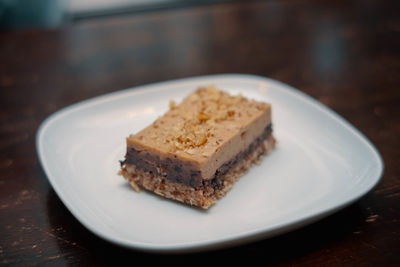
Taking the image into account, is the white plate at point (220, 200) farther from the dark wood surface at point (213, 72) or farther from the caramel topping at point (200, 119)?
the caramel topping at point (200, 119)

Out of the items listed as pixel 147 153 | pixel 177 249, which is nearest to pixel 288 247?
pixel 177 249

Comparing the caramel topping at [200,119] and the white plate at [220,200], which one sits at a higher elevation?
the caramel topping at [200,119]

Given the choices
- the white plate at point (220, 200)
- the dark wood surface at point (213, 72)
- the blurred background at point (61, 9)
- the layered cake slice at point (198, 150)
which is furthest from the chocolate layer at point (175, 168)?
the blurred background at point (61, 9)

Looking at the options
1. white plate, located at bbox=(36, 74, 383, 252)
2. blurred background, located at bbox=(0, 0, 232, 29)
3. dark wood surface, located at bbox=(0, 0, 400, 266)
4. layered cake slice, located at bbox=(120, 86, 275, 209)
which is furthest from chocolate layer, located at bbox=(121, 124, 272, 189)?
blurred background, located at bbox=(0, 0, 232, 29)

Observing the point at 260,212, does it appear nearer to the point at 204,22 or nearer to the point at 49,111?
the point at 49,111

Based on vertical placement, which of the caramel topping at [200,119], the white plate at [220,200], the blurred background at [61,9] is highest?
the blurred background at [61,9]

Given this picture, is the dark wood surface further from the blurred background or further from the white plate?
the blurred background
